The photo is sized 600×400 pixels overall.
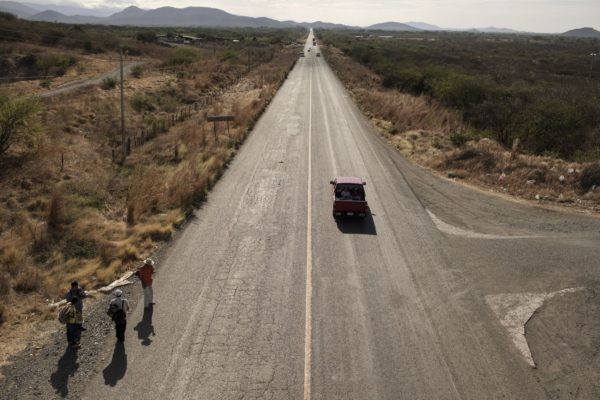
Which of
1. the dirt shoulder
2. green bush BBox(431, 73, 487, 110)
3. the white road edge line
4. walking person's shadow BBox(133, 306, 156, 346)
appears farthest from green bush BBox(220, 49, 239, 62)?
walking person's shadow BBox(133, 306, 156, 346)

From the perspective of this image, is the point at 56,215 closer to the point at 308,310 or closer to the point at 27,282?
the point at 27,282

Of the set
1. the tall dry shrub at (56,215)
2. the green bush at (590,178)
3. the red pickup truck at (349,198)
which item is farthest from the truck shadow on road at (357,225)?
the green bush at (590,178)

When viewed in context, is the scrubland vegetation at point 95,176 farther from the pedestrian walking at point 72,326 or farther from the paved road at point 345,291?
the pedestrian walking at point 72,326

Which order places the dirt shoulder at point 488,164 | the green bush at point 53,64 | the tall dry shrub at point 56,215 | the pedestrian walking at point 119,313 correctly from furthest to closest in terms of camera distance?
the green bush at point 53,64, the dirt shoulder at point 488,164, the tall dry shrub at point 56,215, the pedestrian walking at point 119,313

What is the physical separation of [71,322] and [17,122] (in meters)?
20.0

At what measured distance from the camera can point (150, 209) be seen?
770 inches

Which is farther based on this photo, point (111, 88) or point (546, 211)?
point (111, 88)

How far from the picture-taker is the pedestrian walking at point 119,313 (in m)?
11.1

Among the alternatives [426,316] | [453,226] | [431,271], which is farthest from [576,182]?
[426,316]

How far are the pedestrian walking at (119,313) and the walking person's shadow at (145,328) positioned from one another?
1.55ft

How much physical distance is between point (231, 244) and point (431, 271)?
23.4 ft

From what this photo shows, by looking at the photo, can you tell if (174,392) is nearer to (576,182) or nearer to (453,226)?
(453,226)

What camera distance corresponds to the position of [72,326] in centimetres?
1106

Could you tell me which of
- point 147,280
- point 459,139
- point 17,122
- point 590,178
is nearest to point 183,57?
point 17,122
